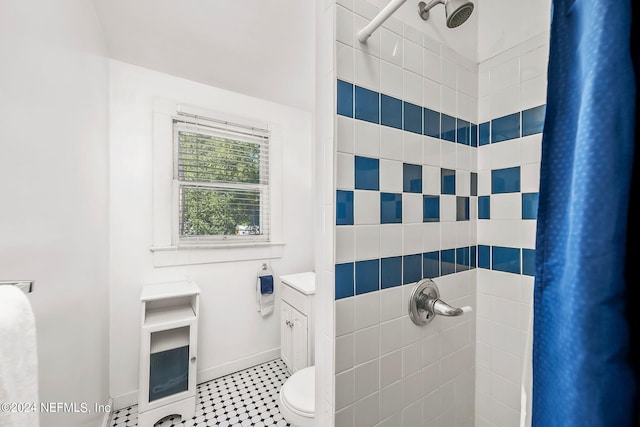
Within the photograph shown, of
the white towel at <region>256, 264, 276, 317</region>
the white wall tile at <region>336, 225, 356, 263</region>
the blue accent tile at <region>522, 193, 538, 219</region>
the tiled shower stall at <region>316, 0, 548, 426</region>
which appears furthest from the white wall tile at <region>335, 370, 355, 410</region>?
the white towel at <region>256, 264, 276, 317</region>

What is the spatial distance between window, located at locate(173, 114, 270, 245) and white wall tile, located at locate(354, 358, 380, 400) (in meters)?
1.56

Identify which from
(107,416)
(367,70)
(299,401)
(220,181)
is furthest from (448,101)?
(107,416)

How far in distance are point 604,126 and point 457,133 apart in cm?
88

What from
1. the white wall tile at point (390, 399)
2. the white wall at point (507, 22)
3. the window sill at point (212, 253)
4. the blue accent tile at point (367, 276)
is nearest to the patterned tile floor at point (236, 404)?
the window sill at point (212, 253)

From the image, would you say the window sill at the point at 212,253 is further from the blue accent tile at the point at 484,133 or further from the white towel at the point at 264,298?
the blue accent tile at the point at 484,133

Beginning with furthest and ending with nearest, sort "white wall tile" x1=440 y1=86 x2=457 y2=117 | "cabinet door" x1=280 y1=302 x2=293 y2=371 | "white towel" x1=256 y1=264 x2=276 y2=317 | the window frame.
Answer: "white towel" x1=256 y1=264 x2=276 y2=317 → "cabinet door" x1=280 y1=302 x2=293 y2=371 → the window frame → "white wall tile" x1=440 y1=86 x2=457 y2=117

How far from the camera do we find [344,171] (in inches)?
29.5

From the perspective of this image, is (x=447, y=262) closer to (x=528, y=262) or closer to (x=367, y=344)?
(x=528, y=262)

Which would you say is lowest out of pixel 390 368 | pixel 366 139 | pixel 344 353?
pixel 390 368

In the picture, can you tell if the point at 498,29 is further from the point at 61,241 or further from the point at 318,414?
the point at 61,241

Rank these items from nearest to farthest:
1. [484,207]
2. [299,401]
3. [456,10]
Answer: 1. [456,10]
2. [484,207]
3. [299,401]

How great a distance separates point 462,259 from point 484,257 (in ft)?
0.40

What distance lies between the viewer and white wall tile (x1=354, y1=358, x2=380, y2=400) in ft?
2.51

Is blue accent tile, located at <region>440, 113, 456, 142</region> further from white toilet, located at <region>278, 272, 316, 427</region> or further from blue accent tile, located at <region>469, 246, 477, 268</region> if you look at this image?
white toilet, located at <region>278, 272, 316, 427</region>
